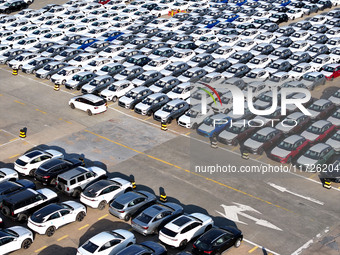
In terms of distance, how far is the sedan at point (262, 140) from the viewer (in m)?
39.1

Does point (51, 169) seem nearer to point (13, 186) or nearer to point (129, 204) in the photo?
point (13, 186)

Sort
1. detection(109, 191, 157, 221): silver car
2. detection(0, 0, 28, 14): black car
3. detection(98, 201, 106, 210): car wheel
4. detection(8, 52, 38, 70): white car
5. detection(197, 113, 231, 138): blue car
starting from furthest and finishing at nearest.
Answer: detection(0, 0, 28, 14): black car, detection(8, 52, 38, 70): white car, detection(197, 113, 231, 138): blue car, detection(98, 201, 106, 210): car wheel, detection(109, 191, 157, 221): silver car

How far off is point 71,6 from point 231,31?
26.4 m

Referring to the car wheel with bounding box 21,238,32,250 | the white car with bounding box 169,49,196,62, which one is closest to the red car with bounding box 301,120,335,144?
the white car with bounding box 169,49,196,62

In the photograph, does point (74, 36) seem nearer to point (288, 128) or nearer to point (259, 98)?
point (259, 98)

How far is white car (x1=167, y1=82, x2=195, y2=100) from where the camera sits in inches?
1874

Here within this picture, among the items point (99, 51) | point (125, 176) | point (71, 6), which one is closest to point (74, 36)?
point (99, 51)

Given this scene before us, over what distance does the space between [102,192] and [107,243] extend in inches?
209

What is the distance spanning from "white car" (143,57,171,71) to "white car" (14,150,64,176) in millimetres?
19324

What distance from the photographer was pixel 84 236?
3027cm

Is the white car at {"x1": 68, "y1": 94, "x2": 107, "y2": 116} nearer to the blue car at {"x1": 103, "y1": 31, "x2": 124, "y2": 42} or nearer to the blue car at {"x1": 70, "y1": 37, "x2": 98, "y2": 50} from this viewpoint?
the blue car at {"x1": 70, "y1": 37, "x2": 98, "y2": 50}

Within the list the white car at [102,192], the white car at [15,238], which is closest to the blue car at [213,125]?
the white car at [102,192]

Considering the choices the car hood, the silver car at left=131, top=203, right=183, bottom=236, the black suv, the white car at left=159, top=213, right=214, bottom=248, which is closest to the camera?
the white car at left=159, top=213, right=214, bottom=248

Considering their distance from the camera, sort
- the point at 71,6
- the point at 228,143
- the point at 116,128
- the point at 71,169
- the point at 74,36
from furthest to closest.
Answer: the point at 71,6, the point at 74,36, the point at 116,128, the point at 228,143, the point at 71,169
